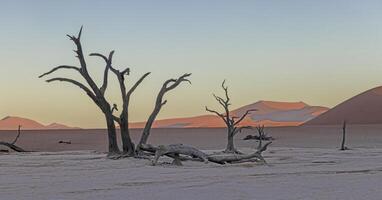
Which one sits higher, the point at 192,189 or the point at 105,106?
the point at 105,106

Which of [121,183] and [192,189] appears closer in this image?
[192,189]

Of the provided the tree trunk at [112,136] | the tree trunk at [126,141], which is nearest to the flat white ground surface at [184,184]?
the tree trunk at [126,141]

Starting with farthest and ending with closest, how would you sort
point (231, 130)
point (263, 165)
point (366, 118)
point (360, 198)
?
point (366, 118)
point (231, 130)
point (263, 165)
point (360, 198)

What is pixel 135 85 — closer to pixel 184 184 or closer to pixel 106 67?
pixel 106 67

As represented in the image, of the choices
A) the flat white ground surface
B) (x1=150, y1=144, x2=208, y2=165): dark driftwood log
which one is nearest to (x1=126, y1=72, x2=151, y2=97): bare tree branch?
(x1=150, y1=144, x2=208, y2=165): dark driftwood log

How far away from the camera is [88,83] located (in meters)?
18.4

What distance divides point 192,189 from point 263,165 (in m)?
5.79

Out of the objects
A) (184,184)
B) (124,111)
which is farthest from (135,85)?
(184,184)

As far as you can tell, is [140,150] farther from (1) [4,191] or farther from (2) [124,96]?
(1) [4,191]

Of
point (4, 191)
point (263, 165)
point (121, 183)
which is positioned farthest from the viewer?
point (263, 165)

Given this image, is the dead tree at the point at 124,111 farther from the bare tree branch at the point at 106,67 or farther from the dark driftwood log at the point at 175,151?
the dark driftwood log at the point at 175,151

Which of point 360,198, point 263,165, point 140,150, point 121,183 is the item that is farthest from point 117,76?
point 360,198

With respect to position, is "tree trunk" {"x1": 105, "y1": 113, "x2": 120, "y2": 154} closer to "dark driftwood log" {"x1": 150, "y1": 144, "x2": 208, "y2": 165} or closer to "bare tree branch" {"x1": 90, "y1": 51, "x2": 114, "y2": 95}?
"bare tree branch" {"x1": 90, "y1": 51, "x2": 114, "y2": 95}

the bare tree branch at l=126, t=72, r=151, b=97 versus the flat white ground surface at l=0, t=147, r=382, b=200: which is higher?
the bare tree branch at l=126, t=72, r=151, b=97
